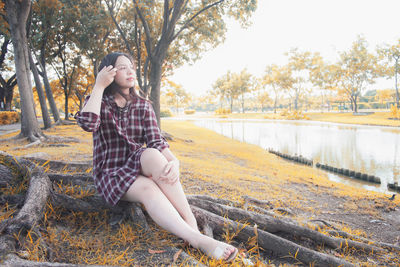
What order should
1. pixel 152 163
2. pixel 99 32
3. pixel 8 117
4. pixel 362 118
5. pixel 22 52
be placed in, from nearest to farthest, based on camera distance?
1. pixel 152 163
2. pixel 22 52
3. pixel 99 32
4. pixel 8 117
5. pixel 362 118

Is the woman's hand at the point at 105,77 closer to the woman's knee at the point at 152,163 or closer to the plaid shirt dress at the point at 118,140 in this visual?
the plaid shirt dress at the point at 118,140

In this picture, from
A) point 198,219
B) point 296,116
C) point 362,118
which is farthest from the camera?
point 296,116

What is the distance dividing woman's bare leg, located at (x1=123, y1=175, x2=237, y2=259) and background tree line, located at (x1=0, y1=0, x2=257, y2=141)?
17.2 ft

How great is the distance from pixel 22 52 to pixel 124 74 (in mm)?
7855

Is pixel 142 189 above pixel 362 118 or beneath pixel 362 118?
above

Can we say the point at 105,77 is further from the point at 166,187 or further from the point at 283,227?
the point at 283,227

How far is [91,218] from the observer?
2410mm

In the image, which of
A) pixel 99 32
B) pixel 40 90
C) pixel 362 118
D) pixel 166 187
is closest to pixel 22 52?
pixel 40 90

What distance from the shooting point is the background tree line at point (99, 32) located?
8227 mm

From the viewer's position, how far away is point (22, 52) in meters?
7.99

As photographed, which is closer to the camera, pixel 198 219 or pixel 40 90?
pixel 198 219

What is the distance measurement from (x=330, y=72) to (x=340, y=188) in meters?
37.6

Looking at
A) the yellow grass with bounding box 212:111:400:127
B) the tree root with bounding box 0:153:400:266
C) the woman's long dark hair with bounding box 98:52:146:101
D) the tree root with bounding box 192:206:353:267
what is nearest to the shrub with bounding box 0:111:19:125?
the tree root with bounding box 0:153:400:266

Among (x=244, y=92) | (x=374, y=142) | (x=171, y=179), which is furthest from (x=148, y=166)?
(x=244, y=92)
